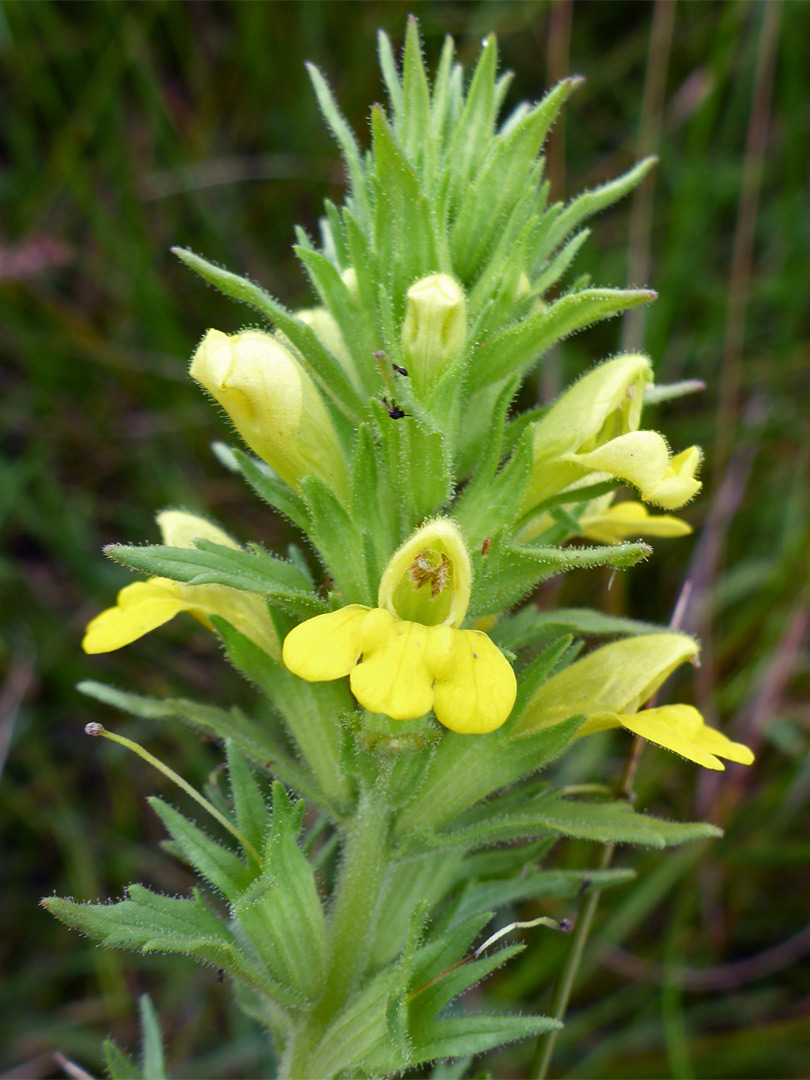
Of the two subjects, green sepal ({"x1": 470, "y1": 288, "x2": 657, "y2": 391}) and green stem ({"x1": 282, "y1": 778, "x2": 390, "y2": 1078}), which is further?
green stem ({"x1": 282, "y1": 778, "x2": 390, "y2": 1078})

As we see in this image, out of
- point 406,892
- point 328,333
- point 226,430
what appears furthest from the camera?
point 226,430

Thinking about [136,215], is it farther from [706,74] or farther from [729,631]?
[729,631]

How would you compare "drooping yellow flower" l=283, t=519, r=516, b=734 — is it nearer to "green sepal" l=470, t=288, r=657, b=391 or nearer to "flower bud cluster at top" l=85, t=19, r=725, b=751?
"flower bud cluster at top" l=85, t=19, r=725, b=751

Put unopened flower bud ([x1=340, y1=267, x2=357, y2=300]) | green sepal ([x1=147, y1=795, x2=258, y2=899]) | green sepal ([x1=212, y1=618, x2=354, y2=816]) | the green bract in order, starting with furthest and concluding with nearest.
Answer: unopened flower bud ([x1=340, y1=267, x2=357, y2=300]) < green sepal ([x1=212, y1=618, x2=354, y2=816]) < green sepal ([x1=147, y1=795, x2=258, y2=899]) < the green bract

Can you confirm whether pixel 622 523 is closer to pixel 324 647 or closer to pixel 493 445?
pixel 493 445

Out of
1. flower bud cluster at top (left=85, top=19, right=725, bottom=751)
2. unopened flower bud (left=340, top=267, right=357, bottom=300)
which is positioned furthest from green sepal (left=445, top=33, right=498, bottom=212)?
unopened flower bud (left=340, top=267, right=357, bottom=300)

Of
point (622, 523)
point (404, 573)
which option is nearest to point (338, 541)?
point (404, 573)
